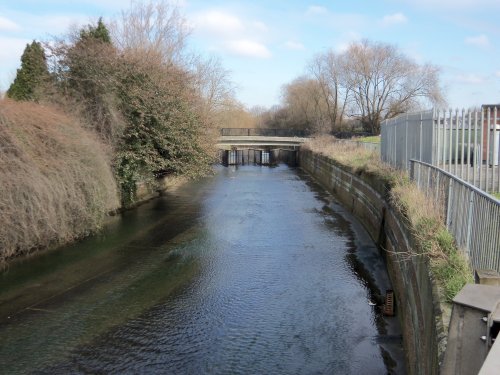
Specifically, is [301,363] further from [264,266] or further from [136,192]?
[136,192]

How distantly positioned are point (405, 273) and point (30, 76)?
15758 mm

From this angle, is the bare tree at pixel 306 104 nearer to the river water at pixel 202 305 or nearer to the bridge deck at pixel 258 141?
the bridge deck at pixel 258 141

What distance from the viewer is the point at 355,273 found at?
1134 cm

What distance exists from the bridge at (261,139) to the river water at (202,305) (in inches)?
1382

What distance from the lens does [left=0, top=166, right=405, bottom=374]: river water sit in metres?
7.07

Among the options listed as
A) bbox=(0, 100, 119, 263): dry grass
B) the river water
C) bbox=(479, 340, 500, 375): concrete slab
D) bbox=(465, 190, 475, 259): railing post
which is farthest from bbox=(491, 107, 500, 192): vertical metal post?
bbox=(0, 100, 119, 263): dry grass

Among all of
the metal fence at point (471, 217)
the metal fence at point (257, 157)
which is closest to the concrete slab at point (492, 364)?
the metal fence at point (471, 217)

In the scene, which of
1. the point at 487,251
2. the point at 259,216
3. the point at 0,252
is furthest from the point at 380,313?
the point at 259,216

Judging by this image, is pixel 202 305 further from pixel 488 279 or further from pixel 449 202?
pixel 488 279

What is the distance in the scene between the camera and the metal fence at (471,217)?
446cm

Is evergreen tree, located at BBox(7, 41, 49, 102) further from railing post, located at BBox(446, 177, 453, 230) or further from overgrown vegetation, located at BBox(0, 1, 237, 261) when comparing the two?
railing post, located at BBox(446, 177, 453, 230)

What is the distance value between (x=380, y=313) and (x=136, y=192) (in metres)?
14.7

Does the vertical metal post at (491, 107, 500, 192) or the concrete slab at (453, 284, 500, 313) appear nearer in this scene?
the concrete slab at (453, 284, 500, 313)

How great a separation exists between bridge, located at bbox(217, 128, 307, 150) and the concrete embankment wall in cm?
3044
